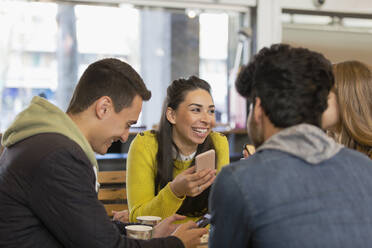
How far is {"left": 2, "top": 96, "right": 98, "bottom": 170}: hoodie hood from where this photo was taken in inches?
53.7

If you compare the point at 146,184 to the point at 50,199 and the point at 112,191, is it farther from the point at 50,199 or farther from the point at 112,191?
the point at 50,199

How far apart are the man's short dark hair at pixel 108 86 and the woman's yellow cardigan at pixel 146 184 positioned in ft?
2.10

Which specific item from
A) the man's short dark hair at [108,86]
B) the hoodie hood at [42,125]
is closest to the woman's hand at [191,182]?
the man's short dark hair at [108,86]

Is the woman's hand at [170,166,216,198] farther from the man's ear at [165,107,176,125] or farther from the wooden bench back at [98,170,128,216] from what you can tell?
the wooden bench back at [98,170,128,216]

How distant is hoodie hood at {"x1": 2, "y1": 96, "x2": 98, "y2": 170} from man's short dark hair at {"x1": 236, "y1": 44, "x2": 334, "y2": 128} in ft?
1.87

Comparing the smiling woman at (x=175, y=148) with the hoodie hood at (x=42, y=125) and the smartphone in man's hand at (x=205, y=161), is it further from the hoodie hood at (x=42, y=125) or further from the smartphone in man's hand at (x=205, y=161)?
the hoodie hood at (x=42, y=125)

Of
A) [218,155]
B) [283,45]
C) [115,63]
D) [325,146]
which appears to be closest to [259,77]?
[283,45]

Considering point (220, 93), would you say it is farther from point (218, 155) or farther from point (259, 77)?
point (259, 77)

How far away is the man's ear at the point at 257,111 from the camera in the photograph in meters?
1.19

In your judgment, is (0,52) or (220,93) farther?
(220,93)

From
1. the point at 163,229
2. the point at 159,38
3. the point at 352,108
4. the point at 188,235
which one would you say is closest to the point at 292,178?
the point at 188,235

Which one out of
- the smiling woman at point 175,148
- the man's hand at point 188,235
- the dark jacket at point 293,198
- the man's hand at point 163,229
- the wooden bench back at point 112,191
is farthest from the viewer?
the wooden bench back at point 112,191

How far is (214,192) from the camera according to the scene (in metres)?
1.12

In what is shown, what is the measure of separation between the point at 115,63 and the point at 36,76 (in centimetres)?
458
